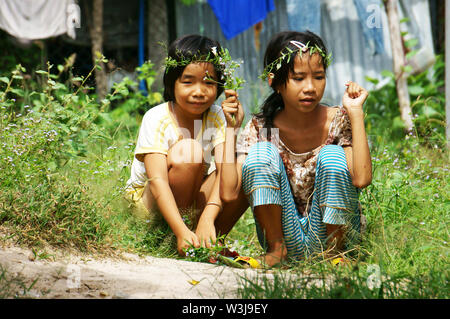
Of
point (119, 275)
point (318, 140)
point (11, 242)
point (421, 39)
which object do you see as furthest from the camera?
point (421, 39)

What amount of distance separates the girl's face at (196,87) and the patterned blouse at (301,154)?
28cm

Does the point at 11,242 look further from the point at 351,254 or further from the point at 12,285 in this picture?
the point at 351,254

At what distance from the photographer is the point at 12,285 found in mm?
2062

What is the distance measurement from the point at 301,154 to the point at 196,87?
0.68 m

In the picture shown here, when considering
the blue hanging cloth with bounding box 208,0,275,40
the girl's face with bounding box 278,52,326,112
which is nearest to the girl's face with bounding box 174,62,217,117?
the girl's face with bounding box 278,52,326,112

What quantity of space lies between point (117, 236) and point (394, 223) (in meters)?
1.55

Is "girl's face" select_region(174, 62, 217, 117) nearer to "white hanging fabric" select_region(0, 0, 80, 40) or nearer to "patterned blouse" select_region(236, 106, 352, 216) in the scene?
"patterned blouse" select_region(236, 106, 352, 216)

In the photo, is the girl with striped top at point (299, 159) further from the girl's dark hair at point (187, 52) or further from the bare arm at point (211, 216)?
the girl's dark hair at point (187, 52)

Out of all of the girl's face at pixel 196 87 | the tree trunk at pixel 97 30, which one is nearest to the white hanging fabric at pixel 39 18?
the tree trunk at pixel 97 30

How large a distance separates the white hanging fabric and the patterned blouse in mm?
3913

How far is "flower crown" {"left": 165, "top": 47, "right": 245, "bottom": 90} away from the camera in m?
2.82

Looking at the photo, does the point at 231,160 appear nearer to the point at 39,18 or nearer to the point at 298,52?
the point at 298,52
